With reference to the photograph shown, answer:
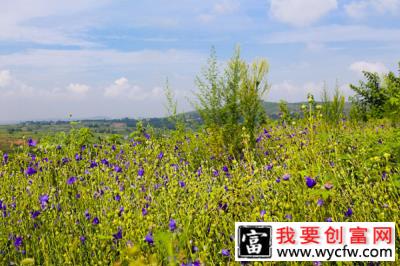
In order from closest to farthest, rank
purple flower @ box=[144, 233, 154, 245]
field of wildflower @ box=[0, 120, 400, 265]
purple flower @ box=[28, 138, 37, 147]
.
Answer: purple flower @ box=[144, 233, 154, 245] < field of wildflower @ box=[0, 120, 400, 265] < purple flower @ box=[28, 138, 37, 147]

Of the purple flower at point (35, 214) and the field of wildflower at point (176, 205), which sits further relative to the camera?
the purple flower at point (35, 214)

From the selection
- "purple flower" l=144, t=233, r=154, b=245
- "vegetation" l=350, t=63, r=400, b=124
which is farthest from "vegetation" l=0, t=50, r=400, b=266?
"vegetation" l=350, t=63, r=400, b=124

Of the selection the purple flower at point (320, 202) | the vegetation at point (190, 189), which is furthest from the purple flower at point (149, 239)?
the purple flower at point (320, 202)

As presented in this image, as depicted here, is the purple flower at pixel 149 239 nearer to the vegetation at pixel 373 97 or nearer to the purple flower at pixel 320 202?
the purple flower at pixel 320 202

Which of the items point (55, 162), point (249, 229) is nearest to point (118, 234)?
point (249, 229)

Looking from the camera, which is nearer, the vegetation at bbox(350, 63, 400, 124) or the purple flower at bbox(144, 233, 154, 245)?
the purple flower at bbox(144, 233, 154, 245)

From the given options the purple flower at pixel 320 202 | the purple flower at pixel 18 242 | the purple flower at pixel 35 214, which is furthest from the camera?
the purple flower at pixel 35 214

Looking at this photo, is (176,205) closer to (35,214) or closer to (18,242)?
(35,214)

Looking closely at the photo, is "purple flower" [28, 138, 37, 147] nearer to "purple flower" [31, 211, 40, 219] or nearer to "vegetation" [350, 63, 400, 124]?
"purple flower" [31, 211, 40, 219]

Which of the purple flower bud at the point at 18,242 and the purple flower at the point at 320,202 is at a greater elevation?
the purple flower at the point at 320,202

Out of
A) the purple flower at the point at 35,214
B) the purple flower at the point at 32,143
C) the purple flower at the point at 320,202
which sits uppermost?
the purple flower at the point at 32,143

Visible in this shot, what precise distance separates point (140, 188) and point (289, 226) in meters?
1.58

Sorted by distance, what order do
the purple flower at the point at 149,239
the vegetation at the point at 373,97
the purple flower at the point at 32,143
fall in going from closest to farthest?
the purple flower at the point at 149,239, the purple flower at the point at 32,143, the vegetation at the point at 373,97

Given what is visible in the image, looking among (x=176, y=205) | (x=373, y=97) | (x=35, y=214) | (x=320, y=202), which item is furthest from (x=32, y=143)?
(x=373, y=97)
